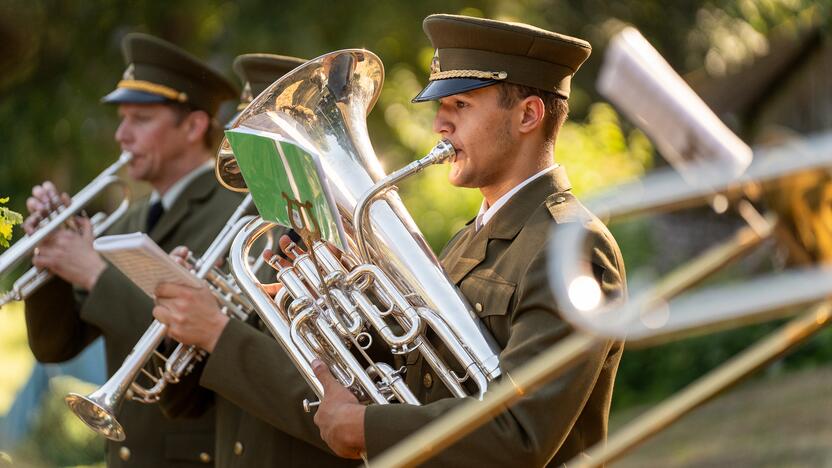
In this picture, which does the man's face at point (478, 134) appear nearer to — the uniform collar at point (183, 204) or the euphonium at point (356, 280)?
the euphonium at point (356, 280)

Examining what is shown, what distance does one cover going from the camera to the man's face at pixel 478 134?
283cm

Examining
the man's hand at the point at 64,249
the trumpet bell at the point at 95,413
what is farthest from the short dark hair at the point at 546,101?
the man's hand at the point at 64,249

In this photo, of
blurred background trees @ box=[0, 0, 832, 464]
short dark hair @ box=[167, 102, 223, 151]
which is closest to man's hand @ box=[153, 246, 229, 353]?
short dark hair @ box=[167, 102, 223, 151]

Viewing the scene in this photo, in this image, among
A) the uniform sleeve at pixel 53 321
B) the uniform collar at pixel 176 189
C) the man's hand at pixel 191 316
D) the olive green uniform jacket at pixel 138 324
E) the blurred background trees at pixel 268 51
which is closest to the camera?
the man's hand at pixel 191 316

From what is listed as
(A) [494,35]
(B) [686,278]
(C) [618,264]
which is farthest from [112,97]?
(B) [686,278]

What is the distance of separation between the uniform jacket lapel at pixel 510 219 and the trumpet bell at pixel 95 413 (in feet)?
3.36

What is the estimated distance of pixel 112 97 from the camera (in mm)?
4449

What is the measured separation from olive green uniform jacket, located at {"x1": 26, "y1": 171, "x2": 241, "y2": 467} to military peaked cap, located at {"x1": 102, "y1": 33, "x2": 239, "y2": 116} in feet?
1.13

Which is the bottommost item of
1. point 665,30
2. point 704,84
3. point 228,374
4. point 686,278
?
point 704,84

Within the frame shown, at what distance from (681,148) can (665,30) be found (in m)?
10.7

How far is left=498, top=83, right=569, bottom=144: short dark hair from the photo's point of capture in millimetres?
2875

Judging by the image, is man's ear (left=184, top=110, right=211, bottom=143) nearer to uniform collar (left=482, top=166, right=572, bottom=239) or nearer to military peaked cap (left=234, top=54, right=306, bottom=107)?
military peaked cap (left=234, top=54, right=306, bottom=107)

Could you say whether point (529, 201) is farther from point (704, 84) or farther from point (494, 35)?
point (704, 84)

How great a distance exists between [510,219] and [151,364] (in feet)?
4.38
